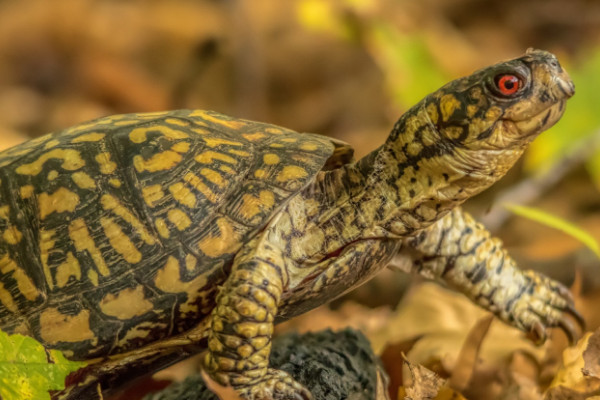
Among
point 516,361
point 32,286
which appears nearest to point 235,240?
point 32,286

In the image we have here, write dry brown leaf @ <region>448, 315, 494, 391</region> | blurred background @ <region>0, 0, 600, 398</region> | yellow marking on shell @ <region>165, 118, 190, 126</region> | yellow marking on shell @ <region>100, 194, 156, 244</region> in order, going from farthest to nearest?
blurred background @ <region>0, 0, 600, 398</region>, dry brown leaf @ <region>448, 315, 494, 391</region>, yellow marking on shell @ <region>165, 118, 190, 126</region>, yellow marking on shell @ <region>100, 194, 156, 244</region>

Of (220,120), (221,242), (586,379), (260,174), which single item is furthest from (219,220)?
(586,379)

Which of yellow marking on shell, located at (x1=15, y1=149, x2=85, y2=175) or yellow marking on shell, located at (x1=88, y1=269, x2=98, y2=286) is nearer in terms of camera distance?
yellow marking on shell, located at (x1=88, y1=269, x2=98, y2=286)

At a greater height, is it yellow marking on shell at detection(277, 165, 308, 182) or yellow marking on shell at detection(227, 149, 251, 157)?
yellow marking on shell at detection(227, 149, 251, 157)

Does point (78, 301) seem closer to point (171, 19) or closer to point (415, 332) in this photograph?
point (415, 332)

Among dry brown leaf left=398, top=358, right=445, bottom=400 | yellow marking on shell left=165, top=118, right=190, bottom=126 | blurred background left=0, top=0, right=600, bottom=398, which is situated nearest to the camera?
dry brown leaf left=398, top=358, right=445, bottom=400

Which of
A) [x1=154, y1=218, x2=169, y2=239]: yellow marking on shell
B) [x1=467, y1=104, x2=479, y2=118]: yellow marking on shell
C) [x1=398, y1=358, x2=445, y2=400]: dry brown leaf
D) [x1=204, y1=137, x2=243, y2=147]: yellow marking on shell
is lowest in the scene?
[x1=398, y1=358, x2=445, y2=400]: dry brown leaf

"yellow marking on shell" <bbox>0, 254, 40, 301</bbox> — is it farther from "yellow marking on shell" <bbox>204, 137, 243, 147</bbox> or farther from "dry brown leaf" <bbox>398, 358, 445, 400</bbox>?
"dry brown leaf" <bbox>398, 358, 445, 400</bbox>

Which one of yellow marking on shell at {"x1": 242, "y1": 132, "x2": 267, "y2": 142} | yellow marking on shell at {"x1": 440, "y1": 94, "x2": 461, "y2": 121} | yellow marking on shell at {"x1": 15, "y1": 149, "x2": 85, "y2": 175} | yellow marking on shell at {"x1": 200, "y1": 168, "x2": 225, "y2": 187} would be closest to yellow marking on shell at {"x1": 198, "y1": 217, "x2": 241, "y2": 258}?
yellow marking on shell at {"x1": 200, "y1": 168, "x2": 225, "y2": 187}
